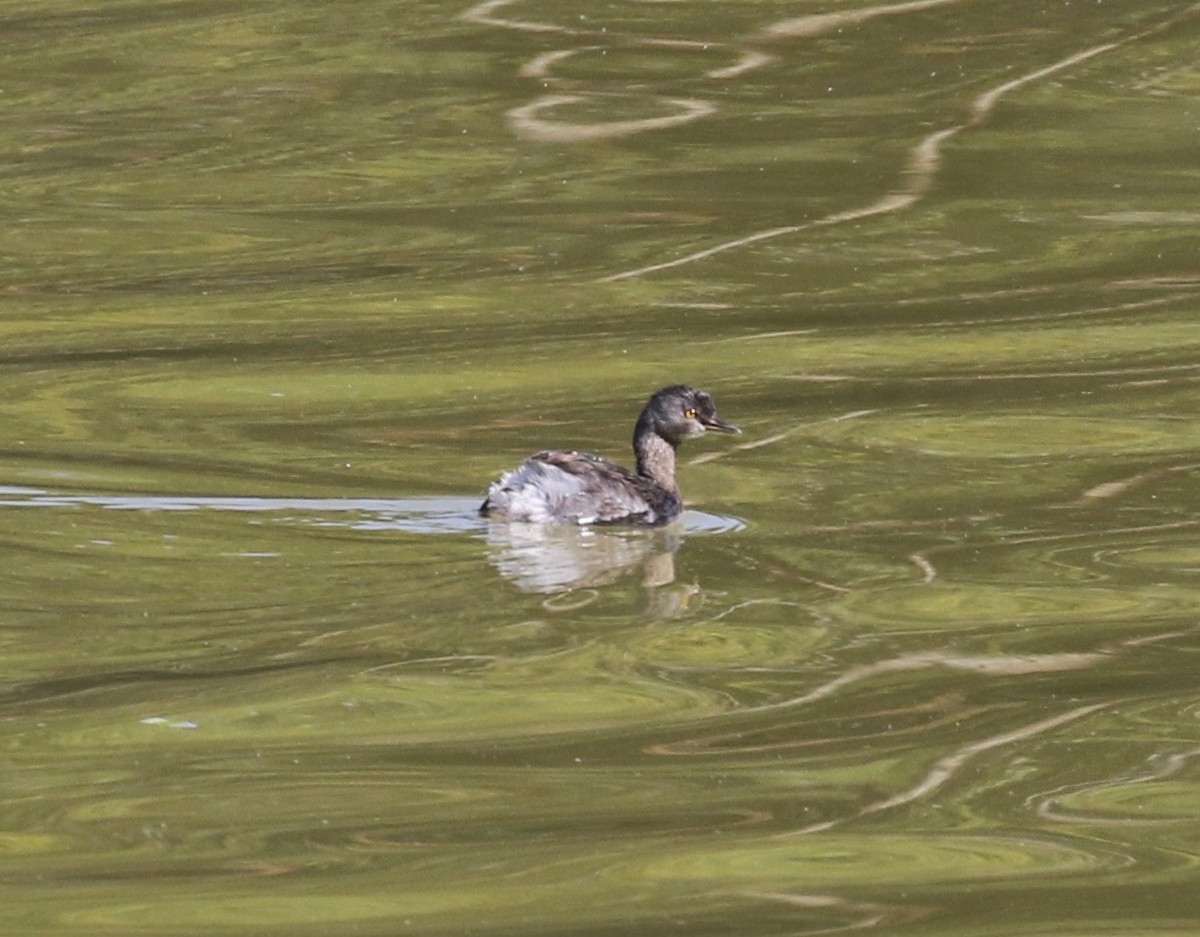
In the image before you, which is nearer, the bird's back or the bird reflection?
the bird reflection

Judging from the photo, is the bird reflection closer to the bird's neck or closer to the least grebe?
the least grebe

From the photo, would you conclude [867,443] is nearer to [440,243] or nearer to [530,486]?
[530,486]

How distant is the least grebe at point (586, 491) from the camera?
30.4ft

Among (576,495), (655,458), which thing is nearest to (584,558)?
(576,495)

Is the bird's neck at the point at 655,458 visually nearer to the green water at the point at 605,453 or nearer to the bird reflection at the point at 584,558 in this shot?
the green water at the point at 605,453

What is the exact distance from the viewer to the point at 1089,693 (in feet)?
23.3

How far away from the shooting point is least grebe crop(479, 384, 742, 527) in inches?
365

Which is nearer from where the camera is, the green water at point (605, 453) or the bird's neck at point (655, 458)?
the green water at point (605, 453)

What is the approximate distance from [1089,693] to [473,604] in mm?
1806

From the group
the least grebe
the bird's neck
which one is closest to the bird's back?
the least grebe

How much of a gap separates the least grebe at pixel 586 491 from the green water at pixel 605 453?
3.9 inches

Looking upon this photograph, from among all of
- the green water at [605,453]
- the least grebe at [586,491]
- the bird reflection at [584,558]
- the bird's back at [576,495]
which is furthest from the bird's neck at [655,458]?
the bird reflection at [584,558]

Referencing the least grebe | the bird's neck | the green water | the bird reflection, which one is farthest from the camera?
the bird's neck

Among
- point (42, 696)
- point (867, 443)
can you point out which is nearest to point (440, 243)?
point (867, 443)
